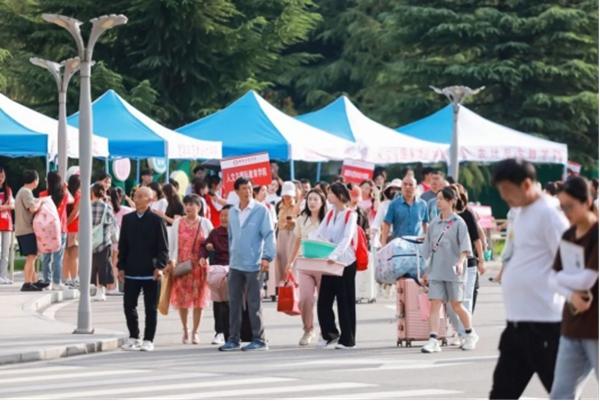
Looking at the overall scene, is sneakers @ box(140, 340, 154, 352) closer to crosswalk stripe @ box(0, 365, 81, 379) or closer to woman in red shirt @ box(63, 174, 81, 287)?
crosswalk stripe @ box(0, 365, 81, 379)

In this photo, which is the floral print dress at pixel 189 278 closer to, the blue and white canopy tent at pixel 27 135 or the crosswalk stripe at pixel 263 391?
the crosswalk stripe at pixel 263 391

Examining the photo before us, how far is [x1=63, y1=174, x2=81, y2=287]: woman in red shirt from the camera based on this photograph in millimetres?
27234

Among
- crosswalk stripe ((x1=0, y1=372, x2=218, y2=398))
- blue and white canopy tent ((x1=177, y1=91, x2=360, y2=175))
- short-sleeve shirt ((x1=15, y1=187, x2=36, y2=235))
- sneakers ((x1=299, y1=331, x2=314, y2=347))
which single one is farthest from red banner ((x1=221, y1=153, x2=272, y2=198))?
crosswalk stripe ((x1=0, y1=372, x2=218, y2=398))

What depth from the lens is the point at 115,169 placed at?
125ft

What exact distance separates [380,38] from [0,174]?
33040 mm

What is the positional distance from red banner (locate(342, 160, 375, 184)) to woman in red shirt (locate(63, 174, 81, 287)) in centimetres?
707

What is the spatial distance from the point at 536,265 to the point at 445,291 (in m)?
7.61

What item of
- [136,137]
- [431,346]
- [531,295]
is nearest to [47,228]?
[136,137]

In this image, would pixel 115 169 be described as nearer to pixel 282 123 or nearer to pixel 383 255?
pixel 282 123

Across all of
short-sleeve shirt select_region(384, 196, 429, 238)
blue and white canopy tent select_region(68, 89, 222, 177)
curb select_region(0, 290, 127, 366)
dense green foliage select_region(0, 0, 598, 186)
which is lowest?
curb select_region(0, 290, 127, 366)

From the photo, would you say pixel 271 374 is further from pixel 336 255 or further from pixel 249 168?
pixel 249 168

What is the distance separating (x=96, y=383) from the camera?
560 inches

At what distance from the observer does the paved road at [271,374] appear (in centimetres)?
1340

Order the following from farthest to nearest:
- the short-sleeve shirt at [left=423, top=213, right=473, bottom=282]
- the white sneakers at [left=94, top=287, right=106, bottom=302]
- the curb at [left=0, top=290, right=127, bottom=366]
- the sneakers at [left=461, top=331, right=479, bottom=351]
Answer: the white sneakers at [left=94, top=287, right=106, bottom=302]
the sneakers at [left=461, top=331, right=479, bottom=351]
the short-sleeve shirt at [left=423, top=213, right=473, bottom=282]
the curb at [left=0, top=290, right=127, bottom=366]
